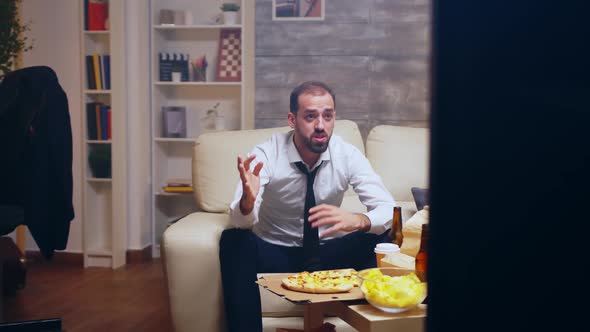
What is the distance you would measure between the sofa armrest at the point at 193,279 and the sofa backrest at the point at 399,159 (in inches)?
36.1

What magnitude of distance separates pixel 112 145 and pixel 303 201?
1.92 meters

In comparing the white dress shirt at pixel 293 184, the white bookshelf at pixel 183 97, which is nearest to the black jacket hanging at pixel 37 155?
the white dress shirt at pixel 293 184

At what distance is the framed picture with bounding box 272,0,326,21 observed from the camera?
13.0 feet

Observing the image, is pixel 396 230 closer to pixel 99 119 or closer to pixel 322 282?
pixel 322 282

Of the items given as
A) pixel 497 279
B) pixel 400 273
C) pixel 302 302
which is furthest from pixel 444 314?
pixel 400 273

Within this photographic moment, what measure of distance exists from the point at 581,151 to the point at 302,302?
143cm

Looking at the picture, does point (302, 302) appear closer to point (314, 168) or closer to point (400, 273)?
point (400, 273)

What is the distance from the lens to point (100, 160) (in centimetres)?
404

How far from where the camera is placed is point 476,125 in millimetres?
235

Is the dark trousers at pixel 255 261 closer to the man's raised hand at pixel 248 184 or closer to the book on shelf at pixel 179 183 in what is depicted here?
the man's raised hand at pixel 248 184

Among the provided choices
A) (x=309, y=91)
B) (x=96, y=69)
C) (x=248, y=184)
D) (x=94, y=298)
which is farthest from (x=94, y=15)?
(x=248, y=184)

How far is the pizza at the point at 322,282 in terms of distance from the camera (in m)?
1.70

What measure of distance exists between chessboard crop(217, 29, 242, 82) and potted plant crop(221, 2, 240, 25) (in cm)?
15

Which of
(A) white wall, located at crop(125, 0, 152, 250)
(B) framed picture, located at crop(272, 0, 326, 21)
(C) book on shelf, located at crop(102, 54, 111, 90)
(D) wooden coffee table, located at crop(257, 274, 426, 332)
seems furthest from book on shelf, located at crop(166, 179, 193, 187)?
(D) wooden coffee table, located at crop(257, 274, 426, 332)
